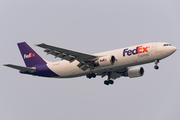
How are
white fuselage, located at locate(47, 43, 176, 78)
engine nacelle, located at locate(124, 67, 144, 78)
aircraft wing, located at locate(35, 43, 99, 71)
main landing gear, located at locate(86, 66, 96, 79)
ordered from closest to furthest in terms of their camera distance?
1. aircraft wing, located at locate(35, 43, 99, 71)
2. white fuselage, located at locate(47, 43, 176, 78)
3. main landing gear, located at locate(86, 66, 96, 79)
4. engine nacelle, located at locate(124, 67, 144, 78)

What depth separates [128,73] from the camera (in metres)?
55.0

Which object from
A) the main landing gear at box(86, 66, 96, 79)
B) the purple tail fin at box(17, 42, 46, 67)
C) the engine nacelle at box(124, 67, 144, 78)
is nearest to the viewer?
the main landing gear at box(86, 66, 96, 79)

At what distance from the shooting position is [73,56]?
164ft

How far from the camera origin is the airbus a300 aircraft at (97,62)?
48.0 metres

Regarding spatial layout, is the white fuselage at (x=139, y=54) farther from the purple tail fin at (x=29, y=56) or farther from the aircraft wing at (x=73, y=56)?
the purple tail fin at (x=29, y=56)

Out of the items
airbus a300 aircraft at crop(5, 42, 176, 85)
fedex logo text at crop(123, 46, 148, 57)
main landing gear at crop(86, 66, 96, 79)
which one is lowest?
main landing gear at crop(86, 66, 96, 79)

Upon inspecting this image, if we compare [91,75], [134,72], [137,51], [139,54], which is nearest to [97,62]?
[91,75]

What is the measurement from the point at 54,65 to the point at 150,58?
51.1 ft

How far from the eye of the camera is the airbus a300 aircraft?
48031mm

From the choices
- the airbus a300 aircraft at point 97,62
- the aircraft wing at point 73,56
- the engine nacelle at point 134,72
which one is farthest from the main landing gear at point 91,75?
the engine nacelle at point 134,72

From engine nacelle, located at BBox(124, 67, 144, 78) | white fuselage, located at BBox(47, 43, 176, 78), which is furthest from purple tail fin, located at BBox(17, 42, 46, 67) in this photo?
engine nacelle, located at BBox(124, 67, 144, 78)

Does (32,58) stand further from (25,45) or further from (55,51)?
(55,51)

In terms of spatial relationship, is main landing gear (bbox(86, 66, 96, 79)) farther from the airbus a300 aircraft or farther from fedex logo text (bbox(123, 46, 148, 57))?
fedex logo text (bbox(123, 46, 148, 57))

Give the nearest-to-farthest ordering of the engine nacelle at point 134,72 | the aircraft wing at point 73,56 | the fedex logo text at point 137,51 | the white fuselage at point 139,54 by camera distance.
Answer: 1. the aircraft wing at point 73,56
2. the white fuselage at point 139,54
3. the fedex logo text at point 137,51
4. the engine nacelle at point 134,72
